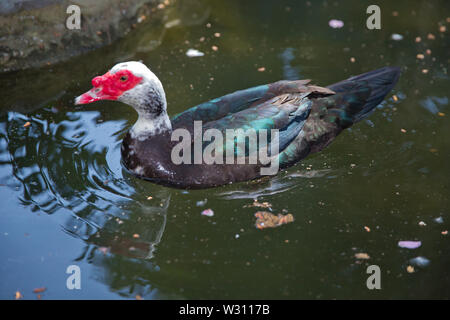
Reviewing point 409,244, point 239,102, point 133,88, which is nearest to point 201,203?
point 239,102

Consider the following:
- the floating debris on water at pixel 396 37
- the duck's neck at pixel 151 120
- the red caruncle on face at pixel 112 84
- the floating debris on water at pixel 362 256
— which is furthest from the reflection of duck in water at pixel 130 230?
the floating debris on water at pixel 396 37

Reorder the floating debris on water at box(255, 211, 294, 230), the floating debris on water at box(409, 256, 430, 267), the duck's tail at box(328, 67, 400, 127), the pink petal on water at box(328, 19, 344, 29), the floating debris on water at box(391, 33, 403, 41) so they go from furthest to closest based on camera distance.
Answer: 1. the pink petal on water at box(328, 19, 344, 29)
2. the floating debris on water at box(391, 33, 403, 41)
3. the duck's tail at box(328, 67, 400, 127)
4. the floating debris on water at box(255, 211, 294, 230)
5. the floating debris on water at box(409, 256, 430, 267)

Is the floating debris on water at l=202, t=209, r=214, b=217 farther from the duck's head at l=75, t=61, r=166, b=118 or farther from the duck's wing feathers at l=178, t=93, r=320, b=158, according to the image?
the duck's head at l=75, t=61, r=166, b=118

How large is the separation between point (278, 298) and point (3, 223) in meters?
1.96

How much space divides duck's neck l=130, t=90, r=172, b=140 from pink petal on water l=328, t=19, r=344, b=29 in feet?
9.27

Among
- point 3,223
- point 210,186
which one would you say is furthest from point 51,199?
Answer: point 210,186

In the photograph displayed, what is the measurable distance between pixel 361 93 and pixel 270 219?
1.41m

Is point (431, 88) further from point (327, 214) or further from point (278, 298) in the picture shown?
point (278, 298)

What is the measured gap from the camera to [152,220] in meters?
4.16

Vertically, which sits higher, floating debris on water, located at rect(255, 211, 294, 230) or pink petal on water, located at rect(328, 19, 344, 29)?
pink petal on water, located at rect(328, 19, 344, 29)

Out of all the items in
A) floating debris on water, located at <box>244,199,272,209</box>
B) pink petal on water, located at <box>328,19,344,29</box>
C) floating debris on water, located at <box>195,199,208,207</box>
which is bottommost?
floating debris on water, located at <box>244,199,272,209</box>

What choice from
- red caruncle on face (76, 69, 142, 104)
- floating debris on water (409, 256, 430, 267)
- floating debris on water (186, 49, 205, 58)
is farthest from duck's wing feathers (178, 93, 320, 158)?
floating debris on water (186, 49, 205, 58)

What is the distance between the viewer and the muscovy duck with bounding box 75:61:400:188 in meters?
4.23

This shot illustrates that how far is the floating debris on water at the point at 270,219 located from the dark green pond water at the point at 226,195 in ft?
0.19
